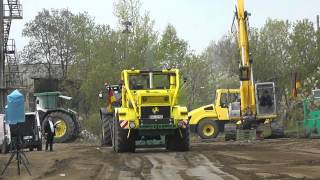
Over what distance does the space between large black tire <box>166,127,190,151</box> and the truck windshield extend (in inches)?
69.5

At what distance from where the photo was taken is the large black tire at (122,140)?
22.7 meters

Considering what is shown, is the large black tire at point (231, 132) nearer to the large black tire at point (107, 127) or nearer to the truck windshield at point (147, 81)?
the large black tire at point (107, 127)

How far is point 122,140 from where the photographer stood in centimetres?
2291

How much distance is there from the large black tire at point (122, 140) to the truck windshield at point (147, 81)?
4.94ft

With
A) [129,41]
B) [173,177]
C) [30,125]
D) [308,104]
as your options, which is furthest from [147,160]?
[129,41]

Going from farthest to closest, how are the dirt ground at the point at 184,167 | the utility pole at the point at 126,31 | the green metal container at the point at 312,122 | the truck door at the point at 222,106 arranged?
the utility pole at the point at 126,31, the truck door at the point at 222,106, the green metal container at the point at 312,122, the dirt ground at the point at 184,167

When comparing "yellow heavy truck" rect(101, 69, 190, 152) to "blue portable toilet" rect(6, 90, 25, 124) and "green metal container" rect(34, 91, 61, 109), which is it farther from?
"green metal container" rect(34, 91, 61, 109)

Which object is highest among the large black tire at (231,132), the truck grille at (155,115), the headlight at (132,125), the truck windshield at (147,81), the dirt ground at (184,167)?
the truck windshield at (147,81)

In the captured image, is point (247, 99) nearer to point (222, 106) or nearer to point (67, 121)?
point (222, 106)

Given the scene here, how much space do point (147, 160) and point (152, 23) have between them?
36.2 meters

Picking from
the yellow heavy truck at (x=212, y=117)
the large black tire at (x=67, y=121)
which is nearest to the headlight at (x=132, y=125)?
the large black tire at (x=67, y=121)

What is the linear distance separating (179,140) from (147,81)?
2440 millimetres

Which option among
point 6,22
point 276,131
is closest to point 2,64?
point 6,22

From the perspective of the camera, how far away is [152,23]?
2153 inches
